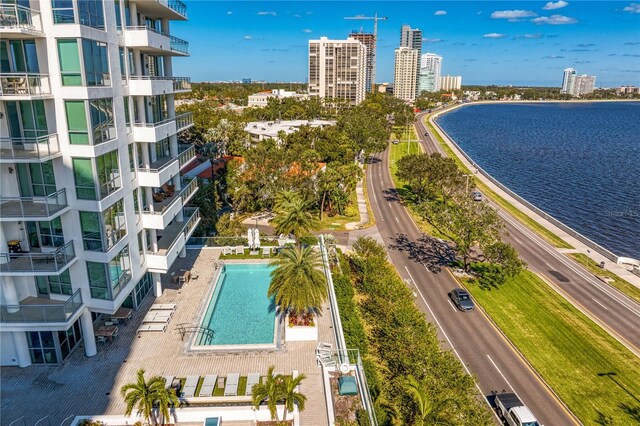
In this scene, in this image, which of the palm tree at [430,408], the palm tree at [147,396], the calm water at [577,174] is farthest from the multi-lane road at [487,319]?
the palm tree at [147,396]

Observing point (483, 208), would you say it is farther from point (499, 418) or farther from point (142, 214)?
point (142, 214)

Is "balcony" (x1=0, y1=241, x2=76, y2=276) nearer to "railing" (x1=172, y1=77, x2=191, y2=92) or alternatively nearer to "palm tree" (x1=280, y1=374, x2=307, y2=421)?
"palm tree" (x1=280, y1=374, x2=307, y2=421)

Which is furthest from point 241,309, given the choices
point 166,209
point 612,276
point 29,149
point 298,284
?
point 612,276

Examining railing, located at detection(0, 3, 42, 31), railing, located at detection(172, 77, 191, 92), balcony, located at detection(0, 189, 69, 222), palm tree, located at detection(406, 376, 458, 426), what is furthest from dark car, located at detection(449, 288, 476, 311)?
railing, located at detection(0, 3, 42, 31)

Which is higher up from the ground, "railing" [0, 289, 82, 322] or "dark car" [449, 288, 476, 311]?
"railing" [0, 289, 82, 322]

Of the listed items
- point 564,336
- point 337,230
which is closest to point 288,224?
point 337,230

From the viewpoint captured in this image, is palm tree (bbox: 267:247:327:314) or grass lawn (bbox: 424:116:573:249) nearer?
palm tree (bbox: 267:247:327:314)
